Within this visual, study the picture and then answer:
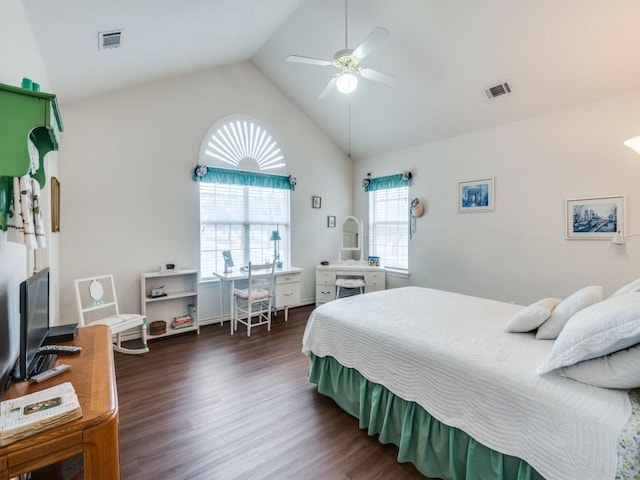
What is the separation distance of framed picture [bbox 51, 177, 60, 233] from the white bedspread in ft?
8.33

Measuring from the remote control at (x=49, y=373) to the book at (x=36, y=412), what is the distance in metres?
0.16

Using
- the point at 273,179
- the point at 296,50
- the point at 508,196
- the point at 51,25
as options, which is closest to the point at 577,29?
the point at 508,196

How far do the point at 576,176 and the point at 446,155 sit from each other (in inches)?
58.7

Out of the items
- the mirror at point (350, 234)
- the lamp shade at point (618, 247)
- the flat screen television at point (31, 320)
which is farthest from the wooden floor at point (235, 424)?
the lamp shade at point (618, 247)

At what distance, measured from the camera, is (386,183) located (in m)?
5.00

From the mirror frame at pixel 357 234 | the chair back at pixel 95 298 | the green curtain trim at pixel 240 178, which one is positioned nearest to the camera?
the chair back at pixel 95 298

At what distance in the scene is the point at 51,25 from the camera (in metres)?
1.93

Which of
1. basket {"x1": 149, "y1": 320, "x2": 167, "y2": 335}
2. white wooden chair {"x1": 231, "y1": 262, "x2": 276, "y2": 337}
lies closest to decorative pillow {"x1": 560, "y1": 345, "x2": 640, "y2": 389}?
white wooden chair {"x1": 231, "y1": 262, "x2": 276, "y2": 337}

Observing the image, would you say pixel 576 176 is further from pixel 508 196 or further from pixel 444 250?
pixel 444 250

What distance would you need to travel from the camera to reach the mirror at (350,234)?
5387 mm

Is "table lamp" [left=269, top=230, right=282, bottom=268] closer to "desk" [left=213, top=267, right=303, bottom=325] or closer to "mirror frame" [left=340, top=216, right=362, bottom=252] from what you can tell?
"desk" [left=213, top=267, right=303, bottom=325]

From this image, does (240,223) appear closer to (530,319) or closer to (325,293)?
(325,293)

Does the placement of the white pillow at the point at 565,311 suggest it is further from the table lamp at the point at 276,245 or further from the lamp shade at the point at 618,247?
the table lamp at the point at 276,245

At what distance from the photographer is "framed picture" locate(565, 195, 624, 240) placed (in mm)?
2910
